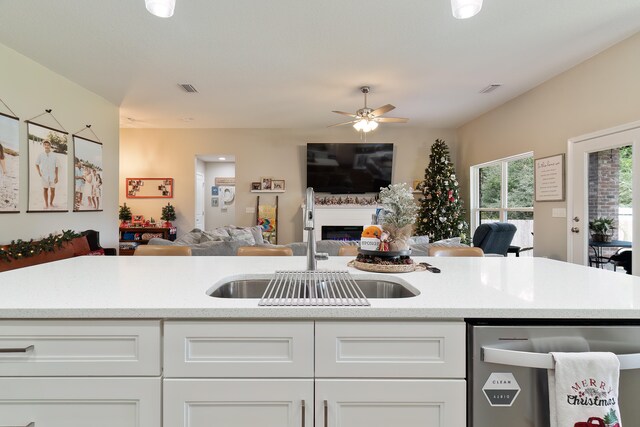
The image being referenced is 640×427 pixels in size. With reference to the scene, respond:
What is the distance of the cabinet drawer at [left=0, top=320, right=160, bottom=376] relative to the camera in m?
0.91

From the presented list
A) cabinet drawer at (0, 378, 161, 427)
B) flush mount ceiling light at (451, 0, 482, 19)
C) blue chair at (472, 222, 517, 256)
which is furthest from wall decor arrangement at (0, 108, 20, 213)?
blue chair at (472, 222, 517, 256)

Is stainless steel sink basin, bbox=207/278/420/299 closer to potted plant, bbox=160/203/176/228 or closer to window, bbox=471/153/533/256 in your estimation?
window, bbox=471/153/533/256

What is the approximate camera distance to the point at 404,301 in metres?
0.97

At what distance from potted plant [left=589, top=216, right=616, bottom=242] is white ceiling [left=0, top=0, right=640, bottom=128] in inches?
65.6

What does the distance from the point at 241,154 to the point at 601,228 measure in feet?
18.2

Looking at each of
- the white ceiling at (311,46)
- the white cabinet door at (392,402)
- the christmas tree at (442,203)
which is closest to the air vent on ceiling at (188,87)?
the white ceiling at (311,46)

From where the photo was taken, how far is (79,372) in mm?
917

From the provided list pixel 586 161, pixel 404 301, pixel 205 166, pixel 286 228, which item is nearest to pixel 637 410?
pixel 404 301

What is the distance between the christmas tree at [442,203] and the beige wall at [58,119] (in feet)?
16.7

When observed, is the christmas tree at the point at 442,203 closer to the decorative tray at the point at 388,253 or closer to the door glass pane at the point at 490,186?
the door glass pane at the point at 490,186

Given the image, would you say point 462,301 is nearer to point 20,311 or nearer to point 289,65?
point 20,311

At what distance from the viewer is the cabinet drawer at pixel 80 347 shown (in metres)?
0.91

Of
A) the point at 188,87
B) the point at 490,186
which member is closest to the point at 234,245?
the point at 188,87

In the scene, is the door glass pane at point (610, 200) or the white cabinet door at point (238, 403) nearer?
the white cabinet door at point (238, 403)
